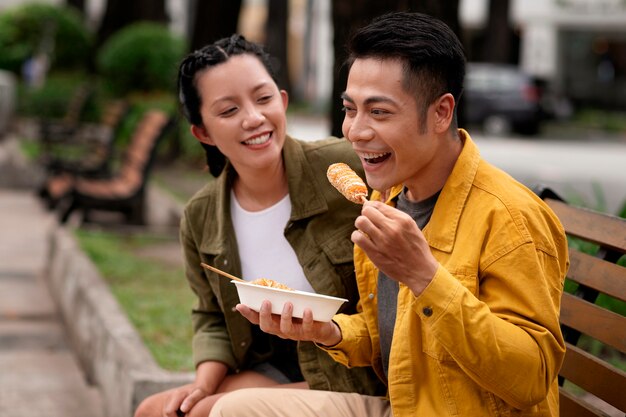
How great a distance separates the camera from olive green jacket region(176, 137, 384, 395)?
3.12m


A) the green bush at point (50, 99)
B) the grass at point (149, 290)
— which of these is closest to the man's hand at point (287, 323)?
the grass at point (149, 290)

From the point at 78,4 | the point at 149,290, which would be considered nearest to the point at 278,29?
the point at 78,4

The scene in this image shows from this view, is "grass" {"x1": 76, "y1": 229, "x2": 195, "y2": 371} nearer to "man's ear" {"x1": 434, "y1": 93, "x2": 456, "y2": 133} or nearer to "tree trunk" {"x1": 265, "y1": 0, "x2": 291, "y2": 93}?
"man's ear" {"x1": 434, "y1": 93, "x2": 456, "y2": 133}

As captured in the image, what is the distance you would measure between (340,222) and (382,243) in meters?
1.12

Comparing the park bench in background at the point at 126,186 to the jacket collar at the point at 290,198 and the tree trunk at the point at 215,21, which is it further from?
the jacket collar at the point at 290,198

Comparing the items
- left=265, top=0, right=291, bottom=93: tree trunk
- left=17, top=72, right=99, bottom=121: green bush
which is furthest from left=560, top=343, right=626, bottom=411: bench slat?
left=265, top=0, right=291, bottom=93: tree trunk

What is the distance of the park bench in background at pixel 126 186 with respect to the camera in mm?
8883

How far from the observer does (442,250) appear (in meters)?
2.41

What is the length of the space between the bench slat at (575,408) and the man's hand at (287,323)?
796mm

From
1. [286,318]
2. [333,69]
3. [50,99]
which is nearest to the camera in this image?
[286,318]

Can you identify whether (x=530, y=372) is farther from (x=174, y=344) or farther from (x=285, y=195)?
(x=174, y=344)

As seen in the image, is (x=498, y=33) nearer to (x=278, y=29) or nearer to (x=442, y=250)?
(x=278, y=29)

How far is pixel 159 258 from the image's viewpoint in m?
8.00

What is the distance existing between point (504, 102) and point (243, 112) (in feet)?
74.3
